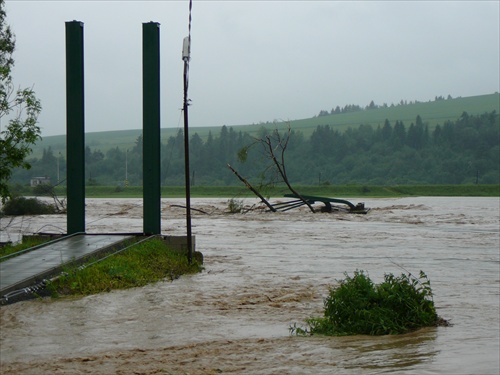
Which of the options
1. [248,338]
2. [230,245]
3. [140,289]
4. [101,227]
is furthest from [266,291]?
[101,227]

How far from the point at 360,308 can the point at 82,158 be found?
9501 millimetres

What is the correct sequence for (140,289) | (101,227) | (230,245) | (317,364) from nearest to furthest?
(317,364) → (140,289) → (230,245) → (101,227)

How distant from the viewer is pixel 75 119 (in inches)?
728

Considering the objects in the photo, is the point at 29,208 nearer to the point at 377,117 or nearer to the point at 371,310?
the point at 371,310

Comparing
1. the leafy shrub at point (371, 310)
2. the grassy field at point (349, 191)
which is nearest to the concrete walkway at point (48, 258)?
the leafy shrub at point (371, 310)

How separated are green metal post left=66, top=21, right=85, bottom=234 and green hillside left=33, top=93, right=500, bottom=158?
131 metres

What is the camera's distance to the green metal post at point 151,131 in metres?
18.4

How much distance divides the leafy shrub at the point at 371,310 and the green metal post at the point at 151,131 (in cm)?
824

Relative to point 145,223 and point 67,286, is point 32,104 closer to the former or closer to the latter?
point 145,223

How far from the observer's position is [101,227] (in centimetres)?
3322

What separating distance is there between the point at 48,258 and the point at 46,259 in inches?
5.2

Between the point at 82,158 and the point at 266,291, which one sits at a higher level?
the point at 82,158

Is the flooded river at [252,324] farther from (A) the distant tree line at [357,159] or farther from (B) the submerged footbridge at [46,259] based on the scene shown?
(A) the distant tree line at [357,159]

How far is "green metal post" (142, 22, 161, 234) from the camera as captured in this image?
60.3ft
